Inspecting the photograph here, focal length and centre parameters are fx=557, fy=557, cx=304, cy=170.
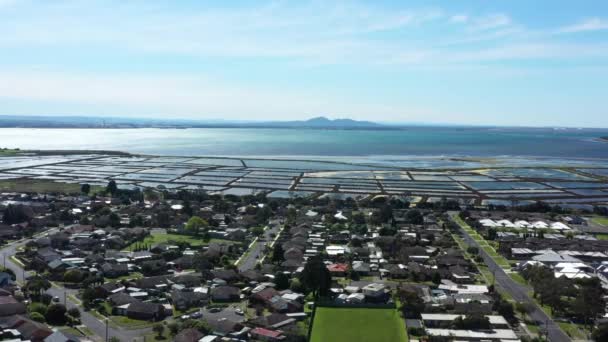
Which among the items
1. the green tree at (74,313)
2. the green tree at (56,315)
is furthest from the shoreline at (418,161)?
the green tree at (56,315)

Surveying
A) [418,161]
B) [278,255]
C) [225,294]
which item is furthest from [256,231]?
[418,161]

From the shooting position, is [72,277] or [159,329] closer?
[159,329]

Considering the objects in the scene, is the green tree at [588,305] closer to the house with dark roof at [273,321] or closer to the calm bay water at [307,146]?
the house with dark roof at [273,321]

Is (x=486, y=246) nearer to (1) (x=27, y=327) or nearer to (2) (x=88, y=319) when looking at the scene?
(2) (x=88, y=319)

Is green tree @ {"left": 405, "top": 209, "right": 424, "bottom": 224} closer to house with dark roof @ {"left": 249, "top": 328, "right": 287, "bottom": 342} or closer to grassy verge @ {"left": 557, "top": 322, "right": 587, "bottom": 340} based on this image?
grassy verge @ {"left": 557, "top": 322, "right": 587, "bottom": 340}

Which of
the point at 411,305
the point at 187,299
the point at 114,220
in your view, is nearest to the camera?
the point at 411,305

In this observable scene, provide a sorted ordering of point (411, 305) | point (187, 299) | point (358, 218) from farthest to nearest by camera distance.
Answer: point (358, 218) → point (187, 299) → point (411, 305)

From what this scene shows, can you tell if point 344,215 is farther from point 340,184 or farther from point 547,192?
point 547,192
